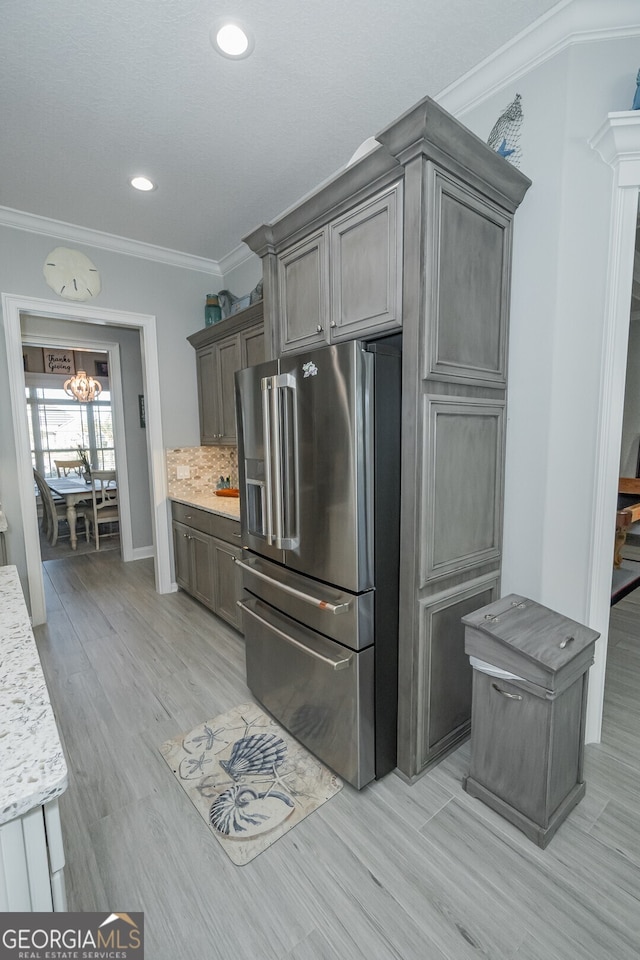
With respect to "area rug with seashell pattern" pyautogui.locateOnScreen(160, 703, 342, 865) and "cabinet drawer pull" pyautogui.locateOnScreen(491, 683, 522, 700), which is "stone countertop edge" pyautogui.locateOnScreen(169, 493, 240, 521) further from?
"cabinet drawer pull" pyautogui.locateOnScreen(491, 683, 522, 700)

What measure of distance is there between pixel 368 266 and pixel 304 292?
44cm

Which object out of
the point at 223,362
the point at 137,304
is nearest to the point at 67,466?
the point at 137,304

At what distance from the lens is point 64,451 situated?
26.5 ft

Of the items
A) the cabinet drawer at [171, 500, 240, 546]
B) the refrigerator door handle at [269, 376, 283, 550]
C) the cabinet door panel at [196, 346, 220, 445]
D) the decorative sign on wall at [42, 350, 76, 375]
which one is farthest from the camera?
the decorative sign on wall at [42, 350, 76, 375]

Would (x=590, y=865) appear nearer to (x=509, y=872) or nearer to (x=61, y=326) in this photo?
(x=509, y=872)

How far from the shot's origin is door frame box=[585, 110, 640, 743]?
1.60m

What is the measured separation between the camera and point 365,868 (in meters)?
1.45

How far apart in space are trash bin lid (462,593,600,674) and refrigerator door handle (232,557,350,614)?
500mm

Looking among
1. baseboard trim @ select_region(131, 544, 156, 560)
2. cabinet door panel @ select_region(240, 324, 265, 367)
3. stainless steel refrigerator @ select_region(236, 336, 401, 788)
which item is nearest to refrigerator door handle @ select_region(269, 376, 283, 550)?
stainless steel refrigerator @ select_region(236, 336, 401, 788)

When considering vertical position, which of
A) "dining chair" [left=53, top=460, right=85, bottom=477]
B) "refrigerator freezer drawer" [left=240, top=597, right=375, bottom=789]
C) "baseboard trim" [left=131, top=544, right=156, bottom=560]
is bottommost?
"baseboard trim" [left=131, top=544, right=156, bottom=560]

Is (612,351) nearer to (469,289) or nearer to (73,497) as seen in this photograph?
(469,289)

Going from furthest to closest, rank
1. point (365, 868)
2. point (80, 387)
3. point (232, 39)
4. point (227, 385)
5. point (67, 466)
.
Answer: point (67, 466), point (80, 387), point (227, 385), point (232, 39), point (365, 868)

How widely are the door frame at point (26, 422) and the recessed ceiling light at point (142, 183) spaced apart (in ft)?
3.47

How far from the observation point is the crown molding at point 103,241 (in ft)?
10.0
